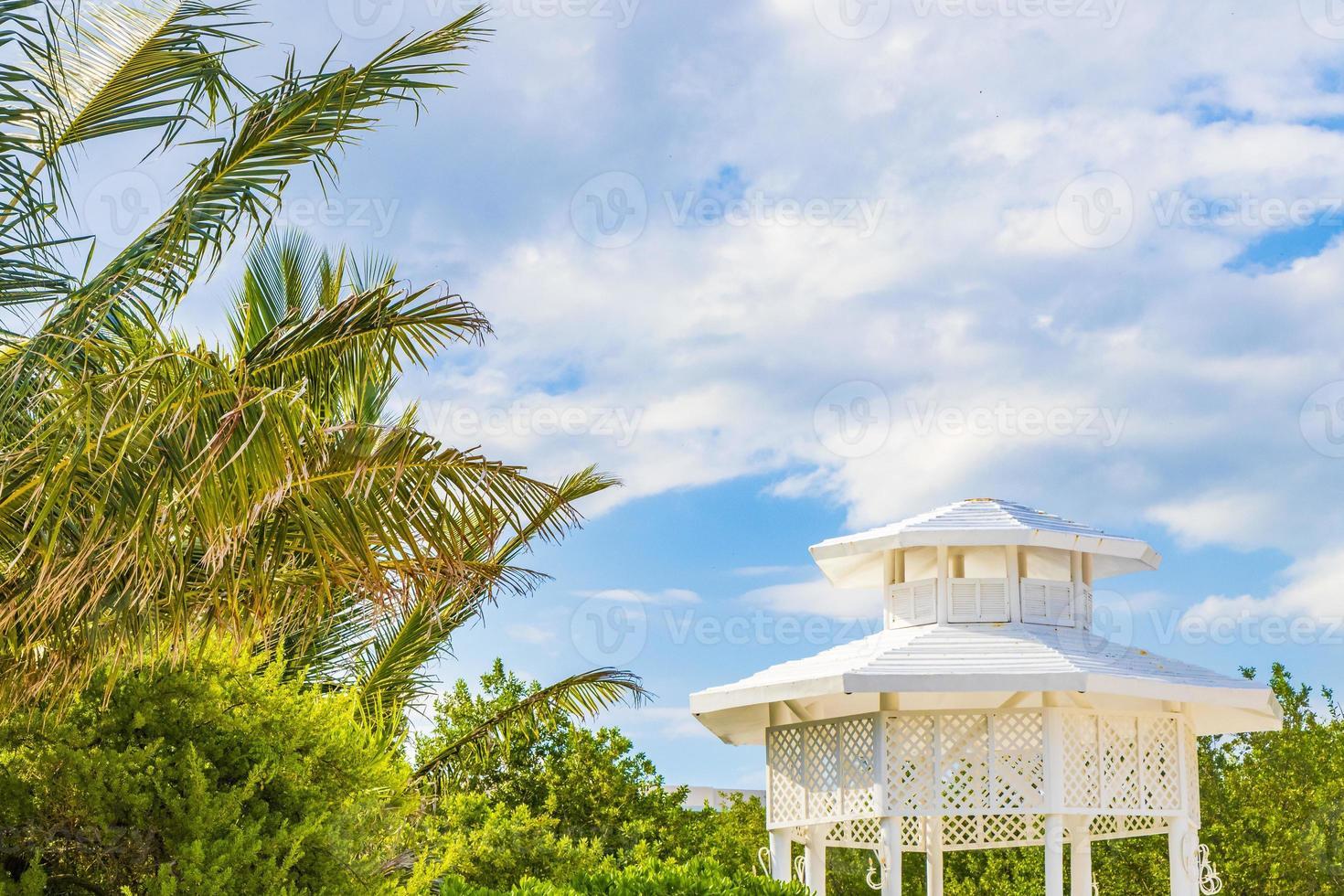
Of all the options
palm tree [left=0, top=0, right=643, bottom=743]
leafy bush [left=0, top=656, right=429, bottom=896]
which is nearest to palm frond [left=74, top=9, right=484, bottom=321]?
palm tree [left=0, top=0, right=643, bottom=743]

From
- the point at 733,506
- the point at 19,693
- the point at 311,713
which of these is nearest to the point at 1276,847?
the point at 733,506

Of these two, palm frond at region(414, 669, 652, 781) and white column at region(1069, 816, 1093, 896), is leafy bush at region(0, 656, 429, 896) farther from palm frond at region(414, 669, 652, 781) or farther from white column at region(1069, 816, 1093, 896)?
white column at region(1069, 816, 1093, 896)

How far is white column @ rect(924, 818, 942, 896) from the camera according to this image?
15586mm

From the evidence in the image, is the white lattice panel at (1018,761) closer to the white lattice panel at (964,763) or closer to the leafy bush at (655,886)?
the white lattice panel at (964,763)

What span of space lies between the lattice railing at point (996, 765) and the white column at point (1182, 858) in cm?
20

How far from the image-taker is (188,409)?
6305 mm

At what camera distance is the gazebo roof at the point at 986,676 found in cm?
1245

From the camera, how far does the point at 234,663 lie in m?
10.8

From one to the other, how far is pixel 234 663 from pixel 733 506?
9701 millimetres

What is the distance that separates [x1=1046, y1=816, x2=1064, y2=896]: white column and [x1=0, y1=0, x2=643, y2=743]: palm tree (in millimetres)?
6693

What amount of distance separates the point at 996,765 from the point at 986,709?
53cm

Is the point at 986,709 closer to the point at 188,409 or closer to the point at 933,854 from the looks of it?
the point at 933,854

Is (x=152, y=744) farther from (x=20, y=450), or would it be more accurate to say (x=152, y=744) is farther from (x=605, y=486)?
(x=605, y=486)

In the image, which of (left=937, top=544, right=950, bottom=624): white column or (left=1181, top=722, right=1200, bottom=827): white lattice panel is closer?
(left=1181, top=722, right=1200, bottom=827): white lattice panel
